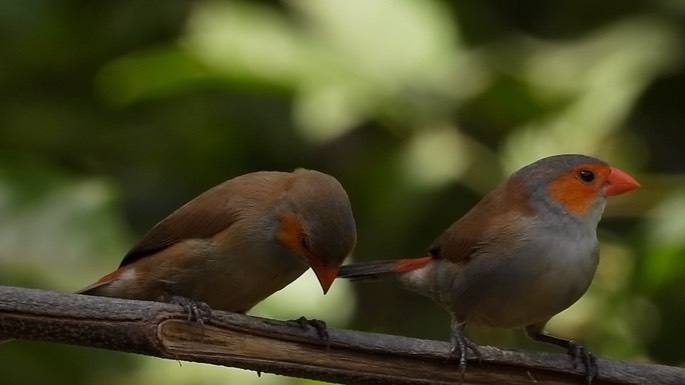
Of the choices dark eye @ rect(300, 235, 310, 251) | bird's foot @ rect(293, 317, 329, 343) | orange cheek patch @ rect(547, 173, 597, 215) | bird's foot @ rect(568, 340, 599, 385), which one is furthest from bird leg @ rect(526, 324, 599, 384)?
dark eye @ rect(300, 235, 310, 251)

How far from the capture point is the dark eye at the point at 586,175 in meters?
4.74

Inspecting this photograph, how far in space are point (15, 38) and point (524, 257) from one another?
270 cm

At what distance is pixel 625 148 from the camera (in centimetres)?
564

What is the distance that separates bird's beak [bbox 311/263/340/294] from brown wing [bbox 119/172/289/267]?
1.07 ft

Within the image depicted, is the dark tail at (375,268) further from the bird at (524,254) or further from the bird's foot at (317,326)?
the bird's foot at (317,326)

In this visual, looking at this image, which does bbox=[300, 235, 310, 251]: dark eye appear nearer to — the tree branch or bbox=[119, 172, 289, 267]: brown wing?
bbox=[119, 172, 289, 267]: brown wing

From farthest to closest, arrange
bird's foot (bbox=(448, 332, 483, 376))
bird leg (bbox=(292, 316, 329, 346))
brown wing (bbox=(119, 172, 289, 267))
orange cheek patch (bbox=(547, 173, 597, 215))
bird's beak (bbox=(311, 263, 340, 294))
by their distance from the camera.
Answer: orange cheek patch (bbox=(547, 173, 597, 215)) < brown wing (bbox=(119, 172, 289, 267)) < bird's beak (bbox=(311, 263, 340, 294)) < bird's foot (bbox=(448, 332, 483, 376)) < bird leg (bbox=(292, 316, 329, 346))

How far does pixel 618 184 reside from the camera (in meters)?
4.71

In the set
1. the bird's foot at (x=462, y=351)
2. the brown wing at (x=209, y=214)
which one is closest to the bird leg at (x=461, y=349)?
the bird's foot at (x=462, y=351)

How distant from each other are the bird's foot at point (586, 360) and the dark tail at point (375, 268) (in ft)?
2.69

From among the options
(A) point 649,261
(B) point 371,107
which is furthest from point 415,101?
(A) point 649,261

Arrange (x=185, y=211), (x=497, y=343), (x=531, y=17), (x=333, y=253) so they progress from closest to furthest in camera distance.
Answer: (x=333, y=253) < (x=185, y=211) < (x=497, y=343) < (x=531, y=17)

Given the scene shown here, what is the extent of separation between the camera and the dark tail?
490 centimetres

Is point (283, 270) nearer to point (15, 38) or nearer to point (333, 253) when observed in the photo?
point (333, 253)
